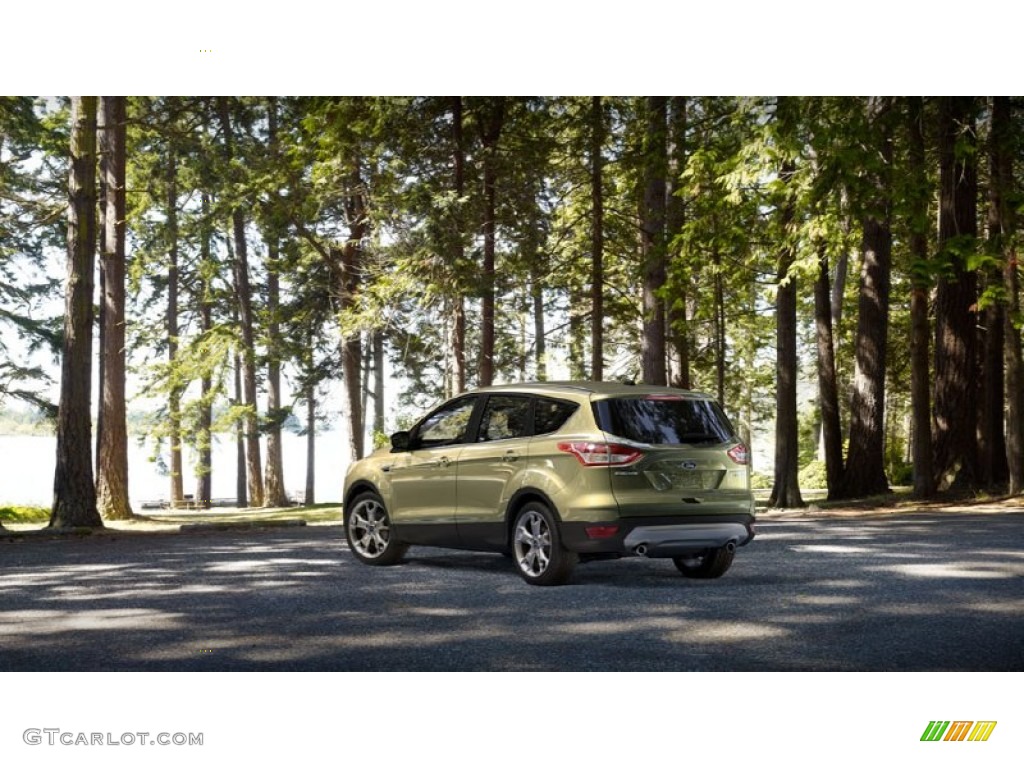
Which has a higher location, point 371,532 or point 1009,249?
point 1009,249

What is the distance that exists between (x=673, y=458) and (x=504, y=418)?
1587 millimetres

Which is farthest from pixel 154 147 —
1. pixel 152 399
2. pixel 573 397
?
pixel 573 397

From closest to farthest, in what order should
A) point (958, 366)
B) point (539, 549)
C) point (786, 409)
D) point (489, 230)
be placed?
point (539, 549)
point (958, 366)
point (786, 409)
point (489, 230)

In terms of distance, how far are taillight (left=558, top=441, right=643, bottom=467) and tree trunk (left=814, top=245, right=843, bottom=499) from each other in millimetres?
13716

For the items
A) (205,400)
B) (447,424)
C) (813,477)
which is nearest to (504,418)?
(447,424)

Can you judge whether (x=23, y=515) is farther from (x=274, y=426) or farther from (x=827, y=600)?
(x=827, y=600)

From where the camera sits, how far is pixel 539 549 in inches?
372

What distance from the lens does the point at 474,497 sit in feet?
32.7

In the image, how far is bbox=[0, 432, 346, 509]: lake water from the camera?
78.6 feet

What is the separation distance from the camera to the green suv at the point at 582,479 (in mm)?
8938

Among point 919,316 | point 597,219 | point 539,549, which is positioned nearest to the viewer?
point 539,549

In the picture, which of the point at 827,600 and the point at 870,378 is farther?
the point at 870,378

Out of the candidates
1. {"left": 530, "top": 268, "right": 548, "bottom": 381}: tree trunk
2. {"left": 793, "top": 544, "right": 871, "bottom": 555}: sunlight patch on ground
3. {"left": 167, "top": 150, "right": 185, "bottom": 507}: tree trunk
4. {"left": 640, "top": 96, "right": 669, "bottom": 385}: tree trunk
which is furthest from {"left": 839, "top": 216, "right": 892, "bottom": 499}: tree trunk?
{"left": 167, "top": 150, "right": 185, "bottom": 507}: tree trunk
